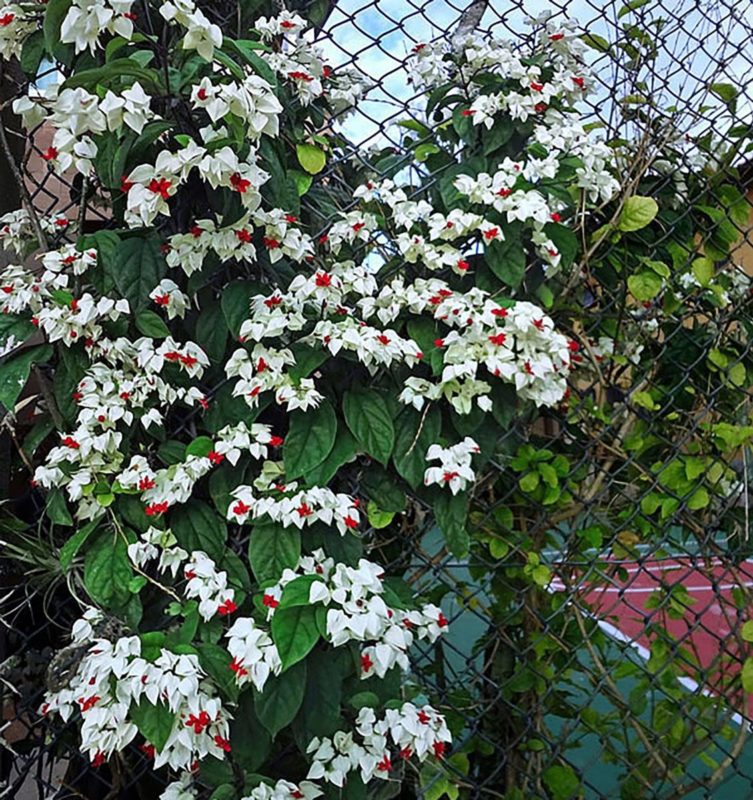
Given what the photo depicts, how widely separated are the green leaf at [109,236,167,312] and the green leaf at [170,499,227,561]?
0.99 ft

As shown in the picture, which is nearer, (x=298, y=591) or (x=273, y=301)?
(x=298, y=591)

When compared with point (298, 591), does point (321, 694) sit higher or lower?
lower

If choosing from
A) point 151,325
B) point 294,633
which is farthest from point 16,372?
point 294,633

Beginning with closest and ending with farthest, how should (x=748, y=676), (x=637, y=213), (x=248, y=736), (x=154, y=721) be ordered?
(x=154, y=721), (x=248, y=736), (x=637, y=213), (x=748, y=676)

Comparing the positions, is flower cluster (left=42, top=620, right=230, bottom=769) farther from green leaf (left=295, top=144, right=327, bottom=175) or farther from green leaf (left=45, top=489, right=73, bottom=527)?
green leaf (left=295, top=144, right=327, bottom=175)

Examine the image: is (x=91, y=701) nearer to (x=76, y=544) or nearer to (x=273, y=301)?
(x=76, y=544)

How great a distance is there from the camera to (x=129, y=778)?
139 cm

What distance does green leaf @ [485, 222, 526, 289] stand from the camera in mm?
1175

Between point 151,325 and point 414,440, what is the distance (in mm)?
413

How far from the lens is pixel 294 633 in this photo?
3.10 feet

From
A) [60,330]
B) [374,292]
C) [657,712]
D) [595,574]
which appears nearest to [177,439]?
[60,330]

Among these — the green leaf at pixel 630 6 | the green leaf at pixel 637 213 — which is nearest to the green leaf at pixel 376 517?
the green leaf at pixel 637 213

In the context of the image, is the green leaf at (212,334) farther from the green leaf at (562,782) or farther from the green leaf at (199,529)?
the green leaf at (562,782)

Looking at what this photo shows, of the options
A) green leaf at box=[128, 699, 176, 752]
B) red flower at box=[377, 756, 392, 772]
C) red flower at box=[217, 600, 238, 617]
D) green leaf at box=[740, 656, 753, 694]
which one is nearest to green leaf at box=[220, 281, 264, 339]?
red flower at box=[217, 600, 238, 617]
